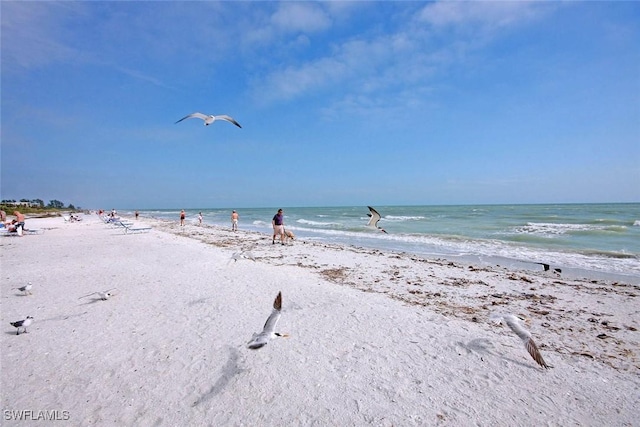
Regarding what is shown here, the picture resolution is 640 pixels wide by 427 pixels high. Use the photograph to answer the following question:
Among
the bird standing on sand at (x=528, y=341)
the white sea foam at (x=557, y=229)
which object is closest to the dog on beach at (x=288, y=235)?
the bird standing on sand at (x=528, y=341)

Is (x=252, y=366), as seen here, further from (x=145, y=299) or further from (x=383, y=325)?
(x=145, y=299)

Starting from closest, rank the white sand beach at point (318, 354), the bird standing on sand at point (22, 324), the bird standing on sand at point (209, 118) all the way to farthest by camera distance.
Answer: the white sand beach at point (318, 354)
the bird standing on sand at point (22, 324)
the bird standing on sand at point (209, 118)

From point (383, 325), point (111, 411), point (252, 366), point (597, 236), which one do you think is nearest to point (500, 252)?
point (597, 236)

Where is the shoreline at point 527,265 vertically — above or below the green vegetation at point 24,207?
below

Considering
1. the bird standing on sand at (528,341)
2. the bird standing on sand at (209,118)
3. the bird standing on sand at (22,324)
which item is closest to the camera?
the bird standing on sand at (528,341)

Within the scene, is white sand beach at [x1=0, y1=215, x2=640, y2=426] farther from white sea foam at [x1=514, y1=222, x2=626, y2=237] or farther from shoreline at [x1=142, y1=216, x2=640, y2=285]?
white sea foam at [x1=514, y1=222, x2=626, y2=237]

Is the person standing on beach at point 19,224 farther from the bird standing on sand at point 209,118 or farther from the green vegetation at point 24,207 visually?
the green vegetation at point 24,207

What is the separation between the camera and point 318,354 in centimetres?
454

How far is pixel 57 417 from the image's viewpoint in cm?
335

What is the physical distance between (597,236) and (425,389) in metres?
22.2

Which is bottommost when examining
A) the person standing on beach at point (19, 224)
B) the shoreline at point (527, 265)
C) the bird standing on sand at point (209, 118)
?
the shoreline at point (527, 265)

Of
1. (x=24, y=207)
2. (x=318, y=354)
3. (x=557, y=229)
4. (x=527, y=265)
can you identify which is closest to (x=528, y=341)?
(x=318, y=354)

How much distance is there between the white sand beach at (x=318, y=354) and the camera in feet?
→ 11.3

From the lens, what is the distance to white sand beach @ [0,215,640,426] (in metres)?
3.44
